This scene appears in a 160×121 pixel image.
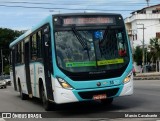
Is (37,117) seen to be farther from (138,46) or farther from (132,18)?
(132,18)

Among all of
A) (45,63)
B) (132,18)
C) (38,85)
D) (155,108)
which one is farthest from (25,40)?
(132,18)

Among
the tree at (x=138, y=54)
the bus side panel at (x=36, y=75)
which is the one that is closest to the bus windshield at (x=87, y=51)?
the bus side panel at (x=36, y=75)

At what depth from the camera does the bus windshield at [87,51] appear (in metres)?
12.5

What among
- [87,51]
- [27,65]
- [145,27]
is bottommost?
[27,65]

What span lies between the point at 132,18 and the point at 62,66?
84.4 m

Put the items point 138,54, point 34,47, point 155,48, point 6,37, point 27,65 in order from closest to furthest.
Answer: point 34,47 < point 27,65 < point 155,48 < point 138,54 < point 6,37

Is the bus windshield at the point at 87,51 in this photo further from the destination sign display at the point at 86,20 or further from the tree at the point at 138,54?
the tree at the point at 138,54

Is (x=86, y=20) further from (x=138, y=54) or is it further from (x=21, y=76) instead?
(x=138, y=54)

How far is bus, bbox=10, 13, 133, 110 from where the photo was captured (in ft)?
40.9

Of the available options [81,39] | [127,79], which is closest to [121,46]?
[127,79]

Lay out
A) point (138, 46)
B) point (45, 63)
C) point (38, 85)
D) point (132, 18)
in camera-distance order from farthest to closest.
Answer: point (132, 18), point (138, 46), point (38, 85), point (45, 63)

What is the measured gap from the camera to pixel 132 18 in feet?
313

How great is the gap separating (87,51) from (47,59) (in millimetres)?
1354

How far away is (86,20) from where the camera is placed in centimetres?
1297
